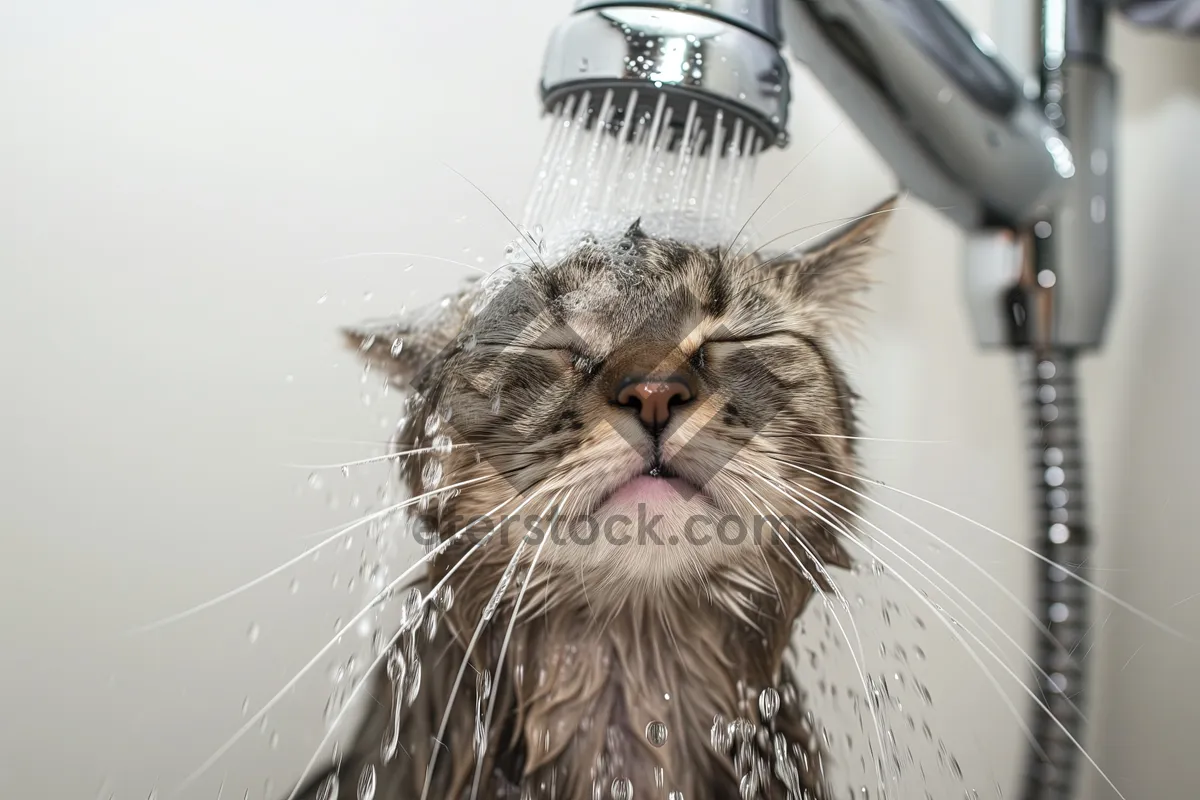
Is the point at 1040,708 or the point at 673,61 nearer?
the point at 673,61

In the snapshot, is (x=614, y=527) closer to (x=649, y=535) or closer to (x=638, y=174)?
(x=649, y=535)

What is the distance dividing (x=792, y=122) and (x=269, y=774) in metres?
0.49

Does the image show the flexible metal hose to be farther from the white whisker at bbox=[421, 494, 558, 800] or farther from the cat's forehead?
the white whisker at bbox=[421, 494, 558, 800]

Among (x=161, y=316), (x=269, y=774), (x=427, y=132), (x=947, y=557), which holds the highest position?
(x=427, y=132)

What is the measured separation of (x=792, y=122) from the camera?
19.4 inches

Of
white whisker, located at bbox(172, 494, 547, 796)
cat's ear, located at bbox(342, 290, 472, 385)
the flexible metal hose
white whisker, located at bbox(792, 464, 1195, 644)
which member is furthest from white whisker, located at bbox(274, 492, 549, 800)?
the flexible metal hose

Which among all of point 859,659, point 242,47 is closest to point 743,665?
point 859,659

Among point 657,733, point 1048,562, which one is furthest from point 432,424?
point 1048,562

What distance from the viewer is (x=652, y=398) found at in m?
0.39

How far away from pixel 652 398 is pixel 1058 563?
0.96 ft

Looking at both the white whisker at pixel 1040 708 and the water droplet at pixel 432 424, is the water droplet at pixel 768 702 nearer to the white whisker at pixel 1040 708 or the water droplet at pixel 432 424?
the white whisker at pixel 1040 708

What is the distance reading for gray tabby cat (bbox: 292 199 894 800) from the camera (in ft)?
1.28

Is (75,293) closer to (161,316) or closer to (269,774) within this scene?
(161,316)

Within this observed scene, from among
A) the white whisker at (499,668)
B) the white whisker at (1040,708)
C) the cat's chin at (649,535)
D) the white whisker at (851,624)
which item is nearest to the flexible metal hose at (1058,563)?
the white whisker at (1040,708)
